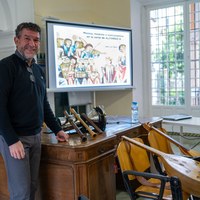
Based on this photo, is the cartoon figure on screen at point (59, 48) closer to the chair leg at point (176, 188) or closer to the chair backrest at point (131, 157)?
the chair backrest at point (131, 157)

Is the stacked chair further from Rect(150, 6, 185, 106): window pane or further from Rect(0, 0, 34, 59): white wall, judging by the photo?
Rect(150, 6, 185, 106): window pane

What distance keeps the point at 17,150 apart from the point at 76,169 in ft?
1.43

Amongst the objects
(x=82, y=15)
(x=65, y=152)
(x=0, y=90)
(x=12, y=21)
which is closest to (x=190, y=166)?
(x=65, y=152)

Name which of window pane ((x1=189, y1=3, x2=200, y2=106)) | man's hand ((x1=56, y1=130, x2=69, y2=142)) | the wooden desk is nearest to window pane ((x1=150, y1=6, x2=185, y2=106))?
window pane ((x1=189, y1=3, x2=200, y2=106))

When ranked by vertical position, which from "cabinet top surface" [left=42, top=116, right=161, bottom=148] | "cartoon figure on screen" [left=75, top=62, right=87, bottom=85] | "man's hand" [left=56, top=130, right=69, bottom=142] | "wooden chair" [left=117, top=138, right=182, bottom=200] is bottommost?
"wooden chair" [left=117, top=138, right=182, bottom=200]

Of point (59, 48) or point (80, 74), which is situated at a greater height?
point (59, 48)

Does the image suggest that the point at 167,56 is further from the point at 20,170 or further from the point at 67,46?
the point at 20,170

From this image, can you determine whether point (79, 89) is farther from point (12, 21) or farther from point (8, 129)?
point (8, 129)

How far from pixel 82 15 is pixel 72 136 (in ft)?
10.3

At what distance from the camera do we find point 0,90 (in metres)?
1.69

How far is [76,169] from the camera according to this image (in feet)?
6.35

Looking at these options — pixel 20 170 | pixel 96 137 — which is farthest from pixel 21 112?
pixel 96 137

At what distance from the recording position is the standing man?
1708mm

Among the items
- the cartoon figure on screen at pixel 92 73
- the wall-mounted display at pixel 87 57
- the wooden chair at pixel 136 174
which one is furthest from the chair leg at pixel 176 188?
the cartoon figure on screen at pixel 92 73
